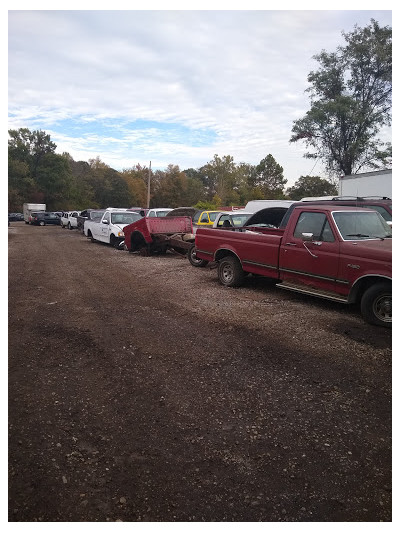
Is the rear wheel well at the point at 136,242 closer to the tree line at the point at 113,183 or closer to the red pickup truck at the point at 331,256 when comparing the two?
the red pickup truck at the point at 331,256

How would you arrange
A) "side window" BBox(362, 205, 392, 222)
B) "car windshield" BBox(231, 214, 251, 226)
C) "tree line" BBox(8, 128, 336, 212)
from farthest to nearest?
"tree line" BBox(8, 128, 336, 212) → "car windshield" BBox(231, 214, 251, 226) → "side window" BBox(362, 205, 392, 222)

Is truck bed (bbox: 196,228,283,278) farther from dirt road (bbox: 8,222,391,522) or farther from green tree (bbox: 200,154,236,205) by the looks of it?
green tree (bbox: 200,154,236,205)

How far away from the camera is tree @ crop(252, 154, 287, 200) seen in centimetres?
6450

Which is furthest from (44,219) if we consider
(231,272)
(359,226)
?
(359,226)

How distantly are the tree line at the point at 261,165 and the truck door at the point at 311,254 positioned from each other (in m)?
17.0

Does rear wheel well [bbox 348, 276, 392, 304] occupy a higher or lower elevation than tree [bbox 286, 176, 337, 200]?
lower

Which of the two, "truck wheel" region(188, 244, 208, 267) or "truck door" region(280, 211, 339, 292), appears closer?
"truck door" region(280, 211, 339, 292)

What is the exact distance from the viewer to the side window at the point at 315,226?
666 cm

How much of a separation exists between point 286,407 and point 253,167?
64.6 metres

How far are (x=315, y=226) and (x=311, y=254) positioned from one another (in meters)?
0.52

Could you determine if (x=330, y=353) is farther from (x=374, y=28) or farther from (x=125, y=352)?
(x=374, y=28)

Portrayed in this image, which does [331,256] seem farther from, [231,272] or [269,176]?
[269,176]

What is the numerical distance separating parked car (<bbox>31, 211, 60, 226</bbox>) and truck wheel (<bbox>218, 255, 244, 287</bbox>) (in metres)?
36.1

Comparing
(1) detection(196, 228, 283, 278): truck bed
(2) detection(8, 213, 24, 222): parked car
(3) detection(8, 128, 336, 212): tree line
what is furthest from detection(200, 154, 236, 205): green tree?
(1) detection(196, 228, 283, 278): truck bed
